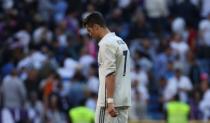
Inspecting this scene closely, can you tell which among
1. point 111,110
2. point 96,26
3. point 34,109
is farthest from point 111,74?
point 34,109

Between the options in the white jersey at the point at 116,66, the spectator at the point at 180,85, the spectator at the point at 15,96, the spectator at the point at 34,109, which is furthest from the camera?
the spectator at the point at 180,85

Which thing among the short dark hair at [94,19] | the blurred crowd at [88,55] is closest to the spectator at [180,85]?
the blurred crowd at [88,55]

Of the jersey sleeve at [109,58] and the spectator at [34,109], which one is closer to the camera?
the jersey sleeve at [109,58]

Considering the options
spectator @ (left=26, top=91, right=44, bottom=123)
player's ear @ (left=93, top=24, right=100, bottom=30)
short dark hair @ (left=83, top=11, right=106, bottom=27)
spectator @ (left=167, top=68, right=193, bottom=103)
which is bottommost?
player's ear @ (left=93, top=24, right=100, bottom=30)

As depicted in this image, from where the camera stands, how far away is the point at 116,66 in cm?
983

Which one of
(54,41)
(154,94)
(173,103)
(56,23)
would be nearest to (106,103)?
(173,103)

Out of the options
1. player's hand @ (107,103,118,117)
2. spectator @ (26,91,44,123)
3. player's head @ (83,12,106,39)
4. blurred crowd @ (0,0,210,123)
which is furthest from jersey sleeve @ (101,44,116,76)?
spectator @ (26,91,44,123)

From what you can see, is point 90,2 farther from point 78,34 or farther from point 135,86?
point 135,86

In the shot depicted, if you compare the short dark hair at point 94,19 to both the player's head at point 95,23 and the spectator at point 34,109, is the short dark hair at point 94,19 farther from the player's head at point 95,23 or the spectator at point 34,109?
the spectator at point 34,109

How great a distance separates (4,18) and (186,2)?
5168 millimetres

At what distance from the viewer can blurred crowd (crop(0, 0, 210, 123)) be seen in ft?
68.4

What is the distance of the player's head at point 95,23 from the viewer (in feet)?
32.2

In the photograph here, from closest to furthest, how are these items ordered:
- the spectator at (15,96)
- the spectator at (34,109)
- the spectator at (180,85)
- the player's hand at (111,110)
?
the player's hand at (111,110), the spectator at (15,96), the spectator at (34,109), the spectator at (180,85)

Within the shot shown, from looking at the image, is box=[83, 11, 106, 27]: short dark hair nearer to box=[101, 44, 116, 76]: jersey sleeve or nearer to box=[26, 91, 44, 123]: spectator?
box=[101, 44, 116, 76]: jersey sleeve
